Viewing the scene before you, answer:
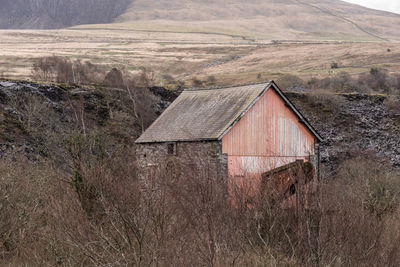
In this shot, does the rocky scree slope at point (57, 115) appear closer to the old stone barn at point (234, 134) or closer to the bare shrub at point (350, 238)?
the old stone barn at point (234, 134)

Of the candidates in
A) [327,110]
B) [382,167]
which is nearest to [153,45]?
[327,110]

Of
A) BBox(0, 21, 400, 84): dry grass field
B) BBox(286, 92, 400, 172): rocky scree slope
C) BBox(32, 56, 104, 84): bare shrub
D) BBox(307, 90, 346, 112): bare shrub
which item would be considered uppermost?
BBox(0, 21, 400, 84): dry grass field

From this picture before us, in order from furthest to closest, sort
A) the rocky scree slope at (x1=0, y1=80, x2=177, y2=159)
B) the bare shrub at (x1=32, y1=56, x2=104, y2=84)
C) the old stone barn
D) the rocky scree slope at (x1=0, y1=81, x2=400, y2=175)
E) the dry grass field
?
1. the dry grass field
2. the bare shrub at (x1=32, y1=56, x2=104, y2=84)
3. the rocky scree slope at (x1=0, y1=81, x2=400, y2=175)
4. the rocky scree slope at (x1=0, y1=80, x2=177, y2=159)
5. the old stone barn

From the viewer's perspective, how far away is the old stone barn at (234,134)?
2933cm

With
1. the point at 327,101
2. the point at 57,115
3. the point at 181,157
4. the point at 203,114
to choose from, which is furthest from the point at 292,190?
the point at 327,101

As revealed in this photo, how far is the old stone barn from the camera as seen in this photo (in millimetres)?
29330

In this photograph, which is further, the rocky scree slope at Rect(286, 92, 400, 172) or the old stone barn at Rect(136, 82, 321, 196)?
the rocky scree slope at Rect(286, 92, 400, 172)

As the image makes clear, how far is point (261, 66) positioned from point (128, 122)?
7477 cm

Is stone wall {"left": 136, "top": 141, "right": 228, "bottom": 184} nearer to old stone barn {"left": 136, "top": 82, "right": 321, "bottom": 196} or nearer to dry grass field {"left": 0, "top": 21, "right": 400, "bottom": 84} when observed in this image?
old stone barn {"left": 136, "top": 82, "right": 321, "bottom": 196}

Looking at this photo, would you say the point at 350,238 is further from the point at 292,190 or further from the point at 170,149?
the point at 170,149

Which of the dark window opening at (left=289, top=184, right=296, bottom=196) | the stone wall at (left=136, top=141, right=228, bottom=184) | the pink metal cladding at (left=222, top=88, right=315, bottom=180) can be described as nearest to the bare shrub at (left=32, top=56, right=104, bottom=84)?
→ the stone wall at (left=136, top=141, right=228, bottom=184)

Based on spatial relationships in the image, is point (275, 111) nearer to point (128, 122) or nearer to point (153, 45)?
point (128, 122)

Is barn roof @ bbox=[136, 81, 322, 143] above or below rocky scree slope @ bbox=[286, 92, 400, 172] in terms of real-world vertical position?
A: above

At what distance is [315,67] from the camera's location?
116062 mm
